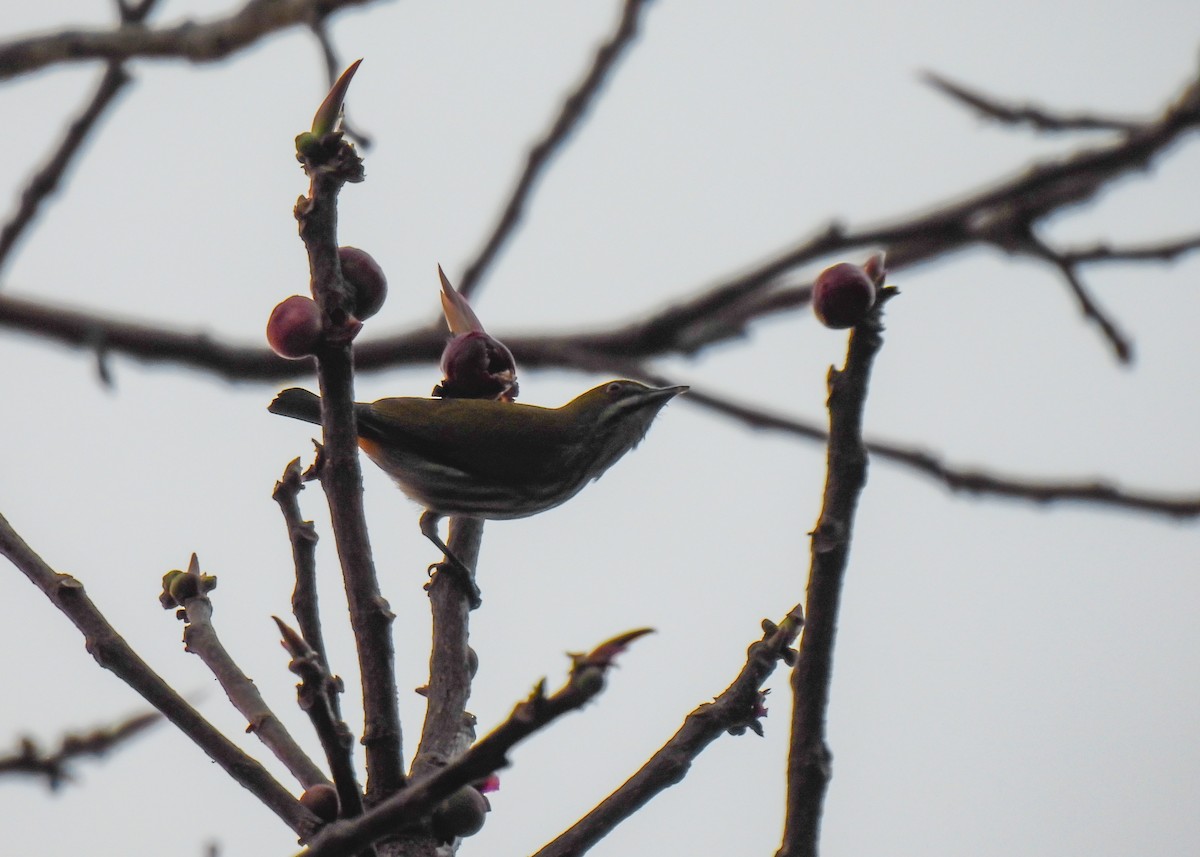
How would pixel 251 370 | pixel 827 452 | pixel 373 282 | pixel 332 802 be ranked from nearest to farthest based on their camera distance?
1. pixel 827 452
2. pixel 332 802
3. pixel 373 282
4. pixel 251 370

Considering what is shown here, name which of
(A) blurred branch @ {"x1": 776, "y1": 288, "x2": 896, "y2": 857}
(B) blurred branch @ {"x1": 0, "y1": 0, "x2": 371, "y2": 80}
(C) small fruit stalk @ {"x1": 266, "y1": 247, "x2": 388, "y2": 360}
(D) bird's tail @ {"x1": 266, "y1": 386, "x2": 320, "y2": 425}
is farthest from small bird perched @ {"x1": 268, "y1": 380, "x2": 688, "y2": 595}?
(A) blurred branch @ {"x1": 776, "y1": 288, "x2": 896, "y2": 857}

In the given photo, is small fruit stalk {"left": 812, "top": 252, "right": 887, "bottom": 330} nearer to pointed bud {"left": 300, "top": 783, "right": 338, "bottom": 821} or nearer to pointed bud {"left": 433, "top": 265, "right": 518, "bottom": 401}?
pointed bud {"left": 300, "top": 783, "right": 338, "bottom": 821}

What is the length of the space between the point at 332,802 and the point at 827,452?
1.05m

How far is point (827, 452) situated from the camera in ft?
7.12

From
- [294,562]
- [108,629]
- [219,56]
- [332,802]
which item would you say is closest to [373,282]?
[294,562]

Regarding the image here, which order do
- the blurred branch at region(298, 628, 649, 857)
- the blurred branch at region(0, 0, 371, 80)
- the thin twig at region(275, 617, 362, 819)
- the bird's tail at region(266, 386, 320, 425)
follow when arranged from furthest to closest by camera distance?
1. the blurred branch at region(0, 0, 371, 80)
2. the bird's tail at region(266, 386, 320, 425)
3. the thin twig at region(275, 617, 362, 819)
4. the blurred branch at region(298, 628, 649, 857)

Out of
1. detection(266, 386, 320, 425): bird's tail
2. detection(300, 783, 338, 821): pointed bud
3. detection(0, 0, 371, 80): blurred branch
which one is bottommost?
detection(300, 783, 338, 821): pointed bud

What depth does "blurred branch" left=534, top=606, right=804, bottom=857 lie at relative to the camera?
2393 mm

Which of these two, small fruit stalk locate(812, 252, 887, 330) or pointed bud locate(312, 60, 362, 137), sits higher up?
pointed bud locate(312, 60, 362, 137)

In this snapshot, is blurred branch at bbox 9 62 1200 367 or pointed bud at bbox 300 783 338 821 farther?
blurred branch at bbox 9 62 1200 367

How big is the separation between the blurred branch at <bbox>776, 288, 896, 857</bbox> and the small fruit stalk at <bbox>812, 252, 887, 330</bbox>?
87 millimetres

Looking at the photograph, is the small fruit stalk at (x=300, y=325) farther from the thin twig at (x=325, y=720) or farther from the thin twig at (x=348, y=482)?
the thin twig at (x=325, y=720)

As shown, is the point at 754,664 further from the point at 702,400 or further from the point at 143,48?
the point at 143,48

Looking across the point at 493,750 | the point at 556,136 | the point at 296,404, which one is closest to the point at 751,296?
the point at 556,136
